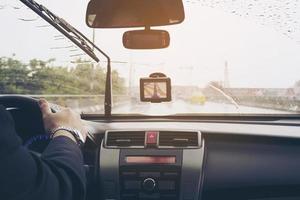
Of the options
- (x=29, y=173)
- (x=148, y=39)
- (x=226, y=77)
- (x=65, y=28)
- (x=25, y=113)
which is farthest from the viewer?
(x=226, y=77)

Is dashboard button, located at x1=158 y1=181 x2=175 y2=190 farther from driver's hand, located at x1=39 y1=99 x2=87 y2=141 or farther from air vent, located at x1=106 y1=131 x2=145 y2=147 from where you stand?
driver's hand, located at x1=39 y1=99 x2=87 y2=141

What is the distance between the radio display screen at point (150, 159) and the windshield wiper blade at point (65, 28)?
3.45 ft

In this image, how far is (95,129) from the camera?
522cm

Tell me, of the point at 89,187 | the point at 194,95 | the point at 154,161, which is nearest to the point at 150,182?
the point at 154,161

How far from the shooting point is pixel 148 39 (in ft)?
14.0

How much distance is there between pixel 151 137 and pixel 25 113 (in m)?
1.65

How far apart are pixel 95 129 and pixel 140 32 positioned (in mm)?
1332

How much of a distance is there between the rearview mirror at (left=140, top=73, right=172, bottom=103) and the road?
1.37 ft

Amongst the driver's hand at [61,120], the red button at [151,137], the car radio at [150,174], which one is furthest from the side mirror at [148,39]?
the driver's hand at [61,120]

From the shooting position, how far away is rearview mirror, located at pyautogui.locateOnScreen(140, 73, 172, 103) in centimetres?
495

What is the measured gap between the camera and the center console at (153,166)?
4.68m

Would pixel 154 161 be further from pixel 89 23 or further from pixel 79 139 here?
pixel 79 139

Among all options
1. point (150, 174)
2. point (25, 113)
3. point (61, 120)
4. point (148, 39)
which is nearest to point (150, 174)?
point (150, 174)

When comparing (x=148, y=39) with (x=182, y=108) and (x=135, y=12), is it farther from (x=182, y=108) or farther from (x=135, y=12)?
(x=182, y=108)
